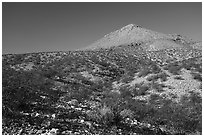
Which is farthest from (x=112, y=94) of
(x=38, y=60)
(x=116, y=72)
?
(x=38, y=60)

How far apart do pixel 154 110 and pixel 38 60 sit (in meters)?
23.9

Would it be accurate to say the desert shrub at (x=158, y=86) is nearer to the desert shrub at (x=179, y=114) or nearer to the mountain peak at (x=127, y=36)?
the desert shrub at (x=179, y=114)

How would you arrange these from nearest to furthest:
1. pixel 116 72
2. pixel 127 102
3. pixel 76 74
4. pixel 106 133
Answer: pixel 106 133 → pixel 127 102 → pixel 76 74 → pixel 116 72

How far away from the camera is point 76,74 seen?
92.2 feet

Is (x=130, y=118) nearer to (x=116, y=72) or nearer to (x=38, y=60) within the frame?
(x=116, y=72)

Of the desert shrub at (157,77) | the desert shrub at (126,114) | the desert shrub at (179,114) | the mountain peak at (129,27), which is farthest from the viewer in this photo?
the mountain peak at (129,27)

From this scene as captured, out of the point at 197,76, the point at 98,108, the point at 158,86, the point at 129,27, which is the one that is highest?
the point at 129,27

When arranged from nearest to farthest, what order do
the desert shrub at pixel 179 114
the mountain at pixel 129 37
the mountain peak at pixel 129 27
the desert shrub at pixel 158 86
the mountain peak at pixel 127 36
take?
the desert shrub at pixel 179 114, the desert shrub at pixel 158 86, the mountain at pixel 129 37, the mountain peak at pixel 127 36, the mountain peak at pixel 129 27

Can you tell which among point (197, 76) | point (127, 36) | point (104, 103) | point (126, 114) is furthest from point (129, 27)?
point (126, 114)

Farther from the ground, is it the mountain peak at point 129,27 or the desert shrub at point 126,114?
the mountain peak at point 129,27

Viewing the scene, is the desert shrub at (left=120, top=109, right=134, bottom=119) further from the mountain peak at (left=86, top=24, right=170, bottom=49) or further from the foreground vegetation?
the mountain peak at (left=86, top=24, right=170, bottom=49)

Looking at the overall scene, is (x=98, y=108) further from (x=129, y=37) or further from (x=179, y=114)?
(x=129, y=37)

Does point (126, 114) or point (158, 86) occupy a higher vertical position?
point (158, 86)

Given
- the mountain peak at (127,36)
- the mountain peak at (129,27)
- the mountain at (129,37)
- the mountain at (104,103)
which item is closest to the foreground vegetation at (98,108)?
the mountain at (104,103)
